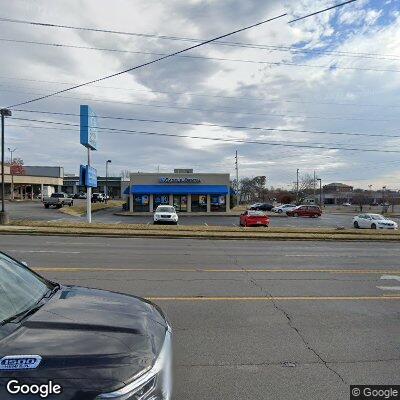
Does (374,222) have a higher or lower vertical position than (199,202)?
lower

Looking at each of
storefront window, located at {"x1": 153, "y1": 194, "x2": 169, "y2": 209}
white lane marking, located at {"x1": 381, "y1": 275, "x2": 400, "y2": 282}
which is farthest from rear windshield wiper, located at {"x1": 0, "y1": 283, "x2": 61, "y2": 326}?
storefront window, located at {"x1": 153, "y1": 194, "x2": 169, "y2": 209}

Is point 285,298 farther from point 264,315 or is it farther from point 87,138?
point 87,138

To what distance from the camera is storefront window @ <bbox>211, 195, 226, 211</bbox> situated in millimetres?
53156

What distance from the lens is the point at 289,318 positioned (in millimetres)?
6238

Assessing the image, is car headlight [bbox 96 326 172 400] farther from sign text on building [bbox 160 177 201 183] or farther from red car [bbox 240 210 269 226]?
sign text on building [bbox 160 177 201 183]

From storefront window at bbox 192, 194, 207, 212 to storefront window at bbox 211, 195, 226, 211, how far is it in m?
1.03

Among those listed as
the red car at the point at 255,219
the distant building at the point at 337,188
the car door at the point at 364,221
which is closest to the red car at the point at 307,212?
the car door at the point at 364,221

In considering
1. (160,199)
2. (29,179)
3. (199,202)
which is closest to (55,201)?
(160,199)

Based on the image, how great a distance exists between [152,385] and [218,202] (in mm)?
50878

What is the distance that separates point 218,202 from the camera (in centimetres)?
5319

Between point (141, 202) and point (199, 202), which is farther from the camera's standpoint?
point (199, 202)

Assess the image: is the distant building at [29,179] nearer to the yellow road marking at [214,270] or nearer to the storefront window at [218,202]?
the storefront window at [218,202]

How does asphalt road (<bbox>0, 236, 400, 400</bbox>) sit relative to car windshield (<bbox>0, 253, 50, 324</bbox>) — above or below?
below

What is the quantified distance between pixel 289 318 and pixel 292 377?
6.98 ft
